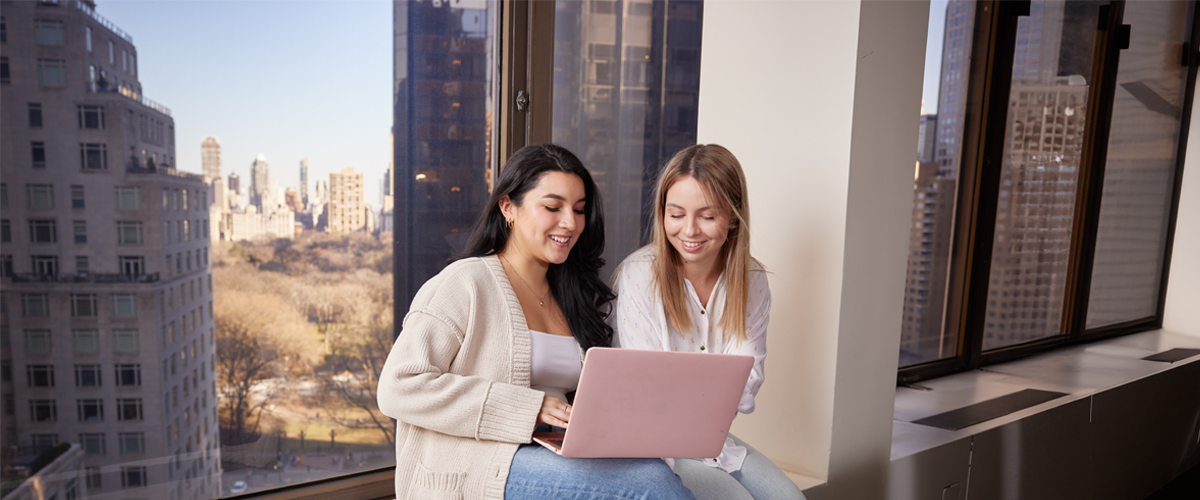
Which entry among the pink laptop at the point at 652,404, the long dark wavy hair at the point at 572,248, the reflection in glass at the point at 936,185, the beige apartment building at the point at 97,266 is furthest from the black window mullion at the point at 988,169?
the beige apartment building at the point at 97,266

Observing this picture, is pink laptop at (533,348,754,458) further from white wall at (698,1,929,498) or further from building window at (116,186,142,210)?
building window at (116,186,142,210)

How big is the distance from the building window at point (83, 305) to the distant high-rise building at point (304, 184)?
0.45m

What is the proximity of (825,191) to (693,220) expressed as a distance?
391 mm

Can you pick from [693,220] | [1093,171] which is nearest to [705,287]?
[693,220]

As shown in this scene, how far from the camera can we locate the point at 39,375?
137 cm

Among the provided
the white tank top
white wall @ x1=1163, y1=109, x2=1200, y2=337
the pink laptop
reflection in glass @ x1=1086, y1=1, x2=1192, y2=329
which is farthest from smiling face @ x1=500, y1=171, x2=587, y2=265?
white wall @ x1=1163, y1=109, x2=1200, y2=337

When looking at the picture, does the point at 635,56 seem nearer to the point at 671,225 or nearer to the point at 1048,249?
the point at 671,225

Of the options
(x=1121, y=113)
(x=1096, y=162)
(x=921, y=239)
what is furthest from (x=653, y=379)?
(x=1121, y=113)

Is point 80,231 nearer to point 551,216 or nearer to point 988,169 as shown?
point 551,216

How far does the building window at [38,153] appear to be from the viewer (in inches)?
52.5

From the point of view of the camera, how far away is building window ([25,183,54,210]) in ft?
4.38

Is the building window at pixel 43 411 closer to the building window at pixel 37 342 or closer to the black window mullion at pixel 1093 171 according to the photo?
the building window at pixel 37 342

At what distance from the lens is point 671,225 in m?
1.54

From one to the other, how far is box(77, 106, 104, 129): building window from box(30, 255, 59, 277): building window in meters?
0.26
